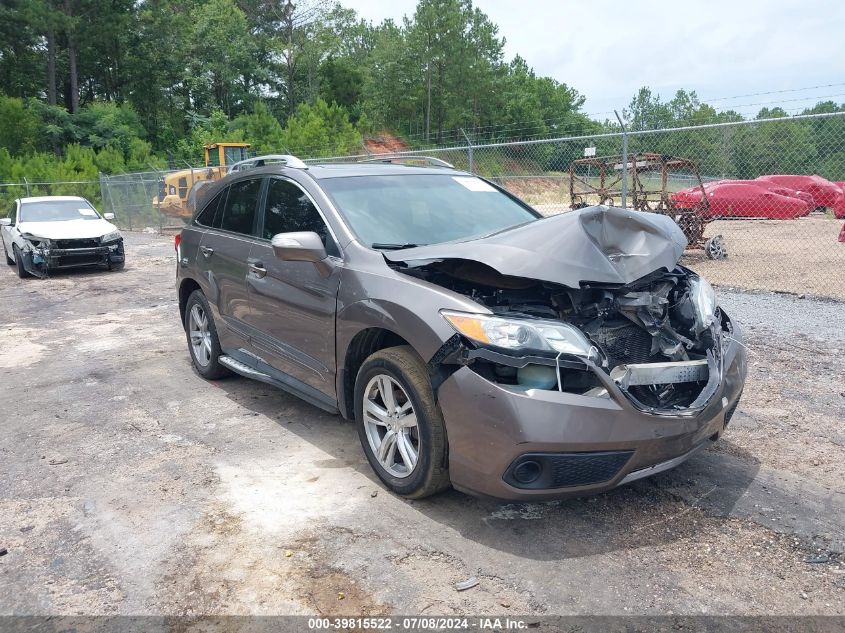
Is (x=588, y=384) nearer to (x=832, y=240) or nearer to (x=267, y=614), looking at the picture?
(x=267, y=614)

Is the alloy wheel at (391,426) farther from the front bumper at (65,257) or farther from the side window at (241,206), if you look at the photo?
the front bumper at (65,257)

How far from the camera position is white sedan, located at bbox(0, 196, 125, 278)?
12.5 meters

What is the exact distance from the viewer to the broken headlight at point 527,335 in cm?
295

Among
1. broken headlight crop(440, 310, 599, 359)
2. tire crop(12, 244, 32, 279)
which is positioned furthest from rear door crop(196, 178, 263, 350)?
tire crop(12, 244, 32, 279)

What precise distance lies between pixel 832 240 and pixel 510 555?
52.6ft

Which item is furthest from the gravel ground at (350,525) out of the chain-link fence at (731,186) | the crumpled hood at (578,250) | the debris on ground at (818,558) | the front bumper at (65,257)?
the front bumper at (65,257)

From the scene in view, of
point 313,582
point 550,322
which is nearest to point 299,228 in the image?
point 550,322

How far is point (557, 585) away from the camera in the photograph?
107 inches

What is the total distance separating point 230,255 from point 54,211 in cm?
1027

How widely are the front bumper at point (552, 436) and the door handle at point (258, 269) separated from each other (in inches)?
77.1

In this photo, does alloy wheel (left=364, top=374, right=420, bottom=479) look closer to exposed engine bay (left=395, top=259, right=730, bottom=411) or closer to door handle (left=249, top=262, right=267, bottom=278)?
exposed engine bay (left=395, top=259, right=730, bottom=411)

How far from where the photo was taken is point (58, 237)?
12383 millimetres

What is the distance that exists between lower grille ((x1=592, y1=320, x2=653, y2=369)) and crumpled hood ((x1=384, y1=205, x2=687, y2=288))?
0.78 feet

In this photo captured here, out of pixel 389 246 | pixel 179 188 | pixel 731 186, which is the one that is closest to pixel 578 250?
pixel 389 246
